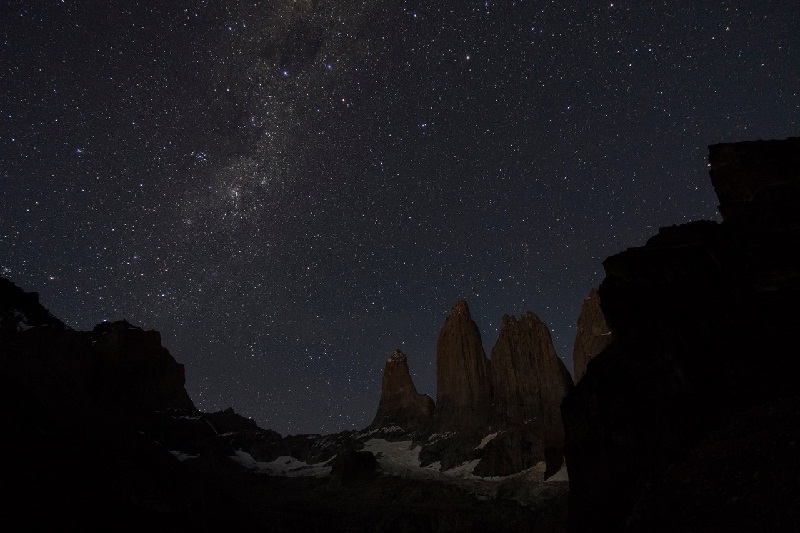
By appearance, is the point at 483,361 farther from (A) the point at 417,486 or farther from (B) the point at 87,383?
(B) the point at 87,383

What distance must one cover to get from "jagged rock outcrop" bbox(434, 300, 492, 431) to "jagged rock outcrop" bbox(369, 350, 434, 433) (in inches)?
357

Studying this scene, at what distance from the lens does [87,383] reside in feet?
262

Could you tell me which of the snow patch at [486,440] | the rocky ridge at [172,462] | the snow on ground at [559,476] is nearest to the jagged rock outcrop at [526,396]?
the snow on ground at [559,476]

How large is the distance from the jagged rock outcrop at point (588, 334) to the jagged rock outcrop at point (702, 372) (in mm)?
64568

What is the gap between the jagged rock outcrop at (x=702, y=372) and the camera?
14500 mm

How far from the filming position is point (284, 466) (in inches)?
4058

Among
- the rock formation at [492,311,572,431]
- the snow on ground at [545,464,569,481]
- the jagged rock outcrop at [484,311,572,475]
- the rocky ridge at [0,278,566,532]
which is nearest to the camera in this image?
the rocky ridge at [0,278,566,532]

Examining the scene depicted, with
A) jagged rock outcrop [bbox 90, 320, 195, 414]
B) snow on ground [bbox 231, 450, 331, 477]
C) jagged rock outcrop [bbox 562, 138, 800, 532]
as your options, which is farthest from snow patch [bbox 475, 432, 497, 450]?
jagged rock outcrop [bbox 562, 138, 800, 532]

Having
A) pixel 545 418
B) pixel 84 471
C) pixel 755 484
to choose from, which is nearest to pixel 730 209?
pixel 755 484

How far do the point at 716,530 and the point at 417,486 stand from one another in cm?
6186

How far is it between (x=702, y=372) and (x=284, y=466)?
99.8m

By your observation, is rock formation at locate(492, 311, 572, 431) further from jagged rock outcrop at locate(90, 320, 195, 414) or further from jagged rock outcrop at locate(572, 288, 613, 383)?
jagged rock outcrop at locate(90, 320, 195, 414)

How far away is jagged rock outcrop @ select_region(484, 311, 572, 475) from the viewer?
76062 mm

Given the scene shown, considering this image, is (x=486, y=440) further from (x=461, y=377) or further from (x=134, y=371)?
(x=134, y=371)
